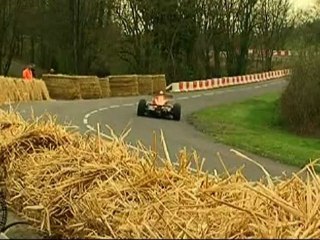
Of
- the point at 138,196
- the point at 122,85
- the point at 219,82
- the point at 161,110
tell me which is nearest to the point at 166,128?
the point at 161,110

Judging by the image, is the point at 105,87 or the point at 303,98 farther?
the point at 105,87

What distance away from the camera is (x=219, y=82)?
61.5 meters

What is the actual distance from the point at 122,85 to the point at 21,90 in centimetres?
1380

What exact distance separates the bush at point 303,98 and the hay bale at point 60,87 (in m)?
15.2

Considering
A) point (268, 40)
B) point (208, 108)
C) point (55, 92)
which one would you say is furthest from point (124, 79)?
point (268, 40)

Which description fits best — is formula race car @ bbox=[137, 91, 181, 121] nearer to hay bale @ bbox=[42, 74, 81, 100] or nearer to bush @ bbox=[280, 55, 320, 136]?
bush @ bbox=[280, 55, 320, 136]

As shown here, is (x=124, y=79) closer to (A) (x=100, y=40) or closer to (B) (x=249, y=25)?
(A) (x=100, y=40)

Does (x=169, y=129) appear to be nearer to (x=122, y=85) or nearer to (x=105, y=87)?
(x=105, y=87)

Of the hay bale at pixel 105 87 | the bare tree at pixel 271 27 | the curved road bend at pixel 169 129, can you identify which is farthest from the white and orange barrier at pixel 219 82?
the curved road bend at pixel 169 129

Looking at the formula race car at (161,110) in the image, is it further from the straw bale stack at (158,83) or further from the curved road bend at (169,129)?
the straw bale stack at (158,83)

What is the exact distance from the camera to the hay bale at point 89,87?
→ 1777 inches

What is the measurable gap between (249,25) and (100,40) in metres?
17.5

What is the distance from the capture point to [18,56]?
2975 inches

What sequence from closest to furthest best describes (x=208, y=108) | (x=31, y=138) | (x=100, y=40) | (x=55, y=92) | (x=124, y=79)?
(x=31, y=138) → (x=208, y=108) → (x=55, y=92) → (x=124, y=79) → (x=100, y=40)
